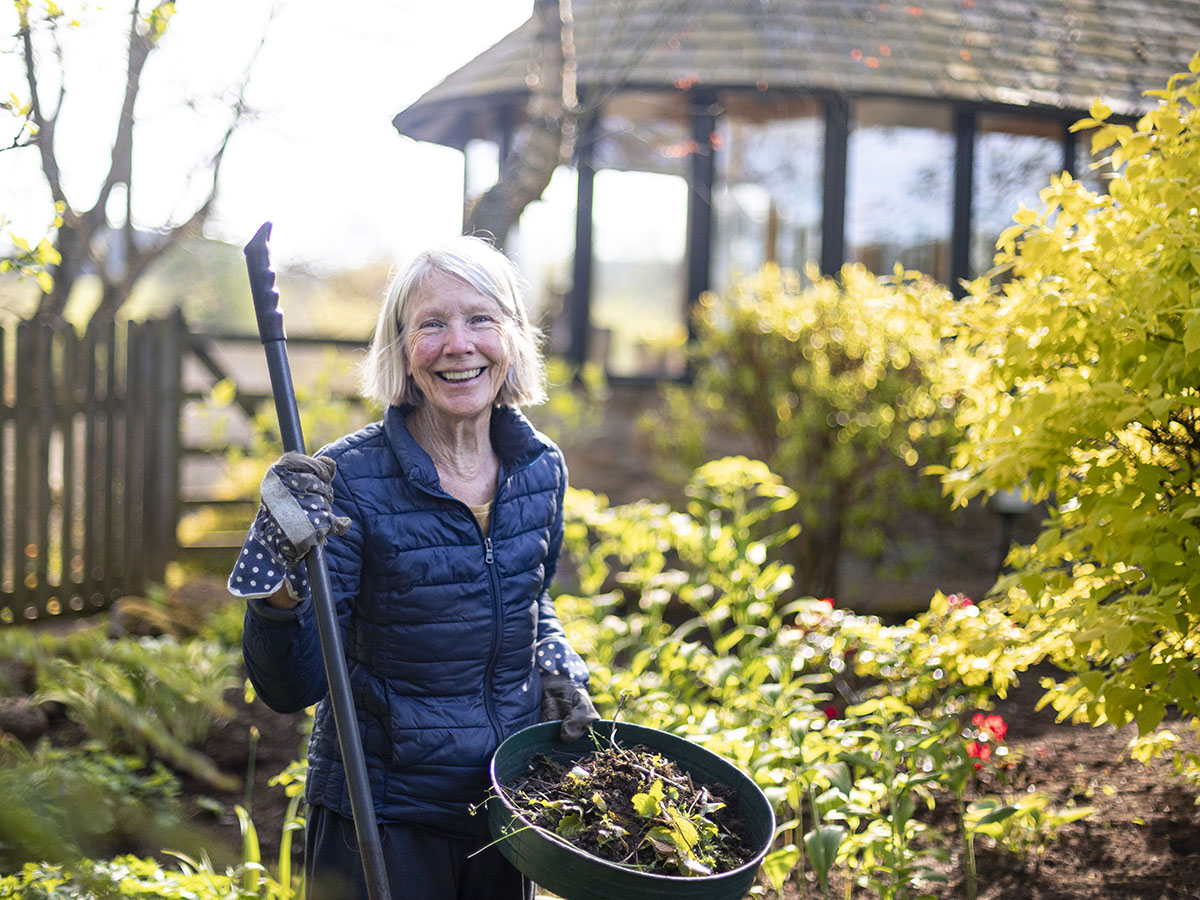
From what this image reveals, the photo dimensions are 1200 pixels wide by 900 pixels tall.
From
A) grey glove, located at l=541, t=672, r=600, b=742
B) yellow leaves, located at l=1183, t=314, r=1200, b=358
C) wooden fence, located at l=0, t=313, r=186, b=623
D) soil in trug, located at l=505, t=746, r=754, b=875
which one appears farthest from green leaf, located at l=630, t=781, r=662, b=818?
wooden fence, located at l=0, t=313, r=186, b=623

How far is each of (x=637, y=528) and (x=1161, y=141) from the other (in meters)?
1.80

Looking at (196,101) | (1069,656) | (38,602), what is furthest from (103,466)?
(1069,656)

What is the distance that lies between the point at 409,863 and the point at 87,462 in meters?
4.90

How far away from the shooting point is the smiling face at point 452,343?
1.97m

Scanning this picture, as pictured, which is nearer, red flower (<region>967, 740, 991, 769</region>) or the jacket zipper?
the jacket zipper

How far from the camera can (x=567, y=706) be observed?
2061 mm

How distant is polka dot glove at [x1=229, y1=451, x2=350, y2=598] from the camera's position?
1592 mm

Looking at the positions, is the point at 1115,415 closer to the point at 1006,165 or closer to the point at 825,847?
the point at 825,847

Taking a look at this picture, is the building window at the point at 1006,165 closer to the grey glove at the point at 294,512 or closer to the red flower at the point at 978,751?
the red flower at the point at 978,751

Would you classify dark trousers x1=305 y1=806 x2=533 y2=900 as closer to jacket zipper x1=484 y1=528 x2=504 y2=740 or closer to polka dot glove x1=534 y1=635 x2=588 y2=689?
jacket zipper x1=484 y1=528 x2=504 y2=740

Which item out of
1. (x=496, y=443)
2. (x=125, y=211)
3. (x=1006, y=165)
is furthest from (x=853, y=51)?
(x=496, y=443)

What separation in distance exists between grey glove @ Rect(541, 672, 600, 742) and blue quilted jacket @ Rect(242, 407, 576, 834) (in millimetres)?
92

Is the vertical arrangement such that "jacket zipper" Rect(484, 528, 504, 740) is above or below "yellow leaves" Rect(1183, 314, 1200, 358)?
below

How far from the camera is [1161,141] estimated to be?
7.36ft
